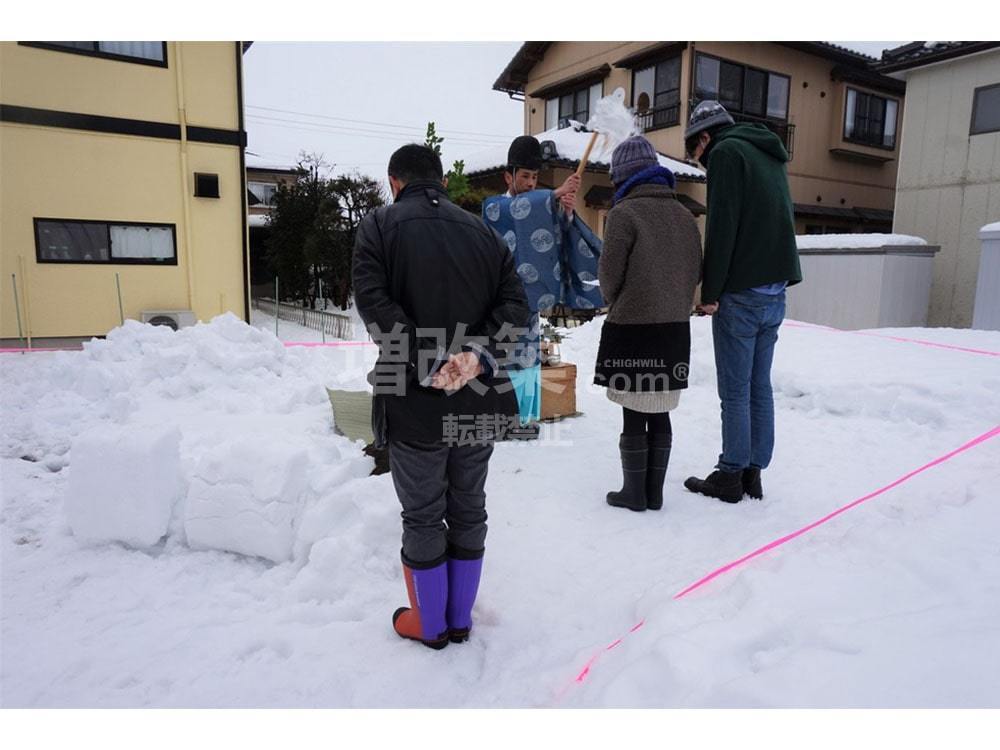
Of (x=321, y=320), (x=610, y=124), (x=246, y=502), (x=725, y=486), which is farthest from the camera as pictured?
(x=321, y=320)

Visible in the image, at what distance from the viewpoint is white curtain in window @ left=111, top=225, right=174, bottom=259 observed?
358 inches

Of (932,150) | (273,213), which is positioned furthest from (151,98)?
(932,150)

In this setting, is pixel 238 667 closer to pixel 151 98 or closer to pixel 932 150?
pixel 151 98

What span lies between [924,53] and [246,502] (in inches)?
539

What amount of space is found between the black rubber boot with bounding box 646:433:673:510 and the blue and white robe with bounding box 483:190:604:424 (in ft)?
3.20

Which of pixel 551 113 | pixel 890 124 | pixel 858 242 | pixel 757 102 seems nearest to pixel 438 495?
pixel 858 242

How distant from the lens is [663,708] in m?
1.75

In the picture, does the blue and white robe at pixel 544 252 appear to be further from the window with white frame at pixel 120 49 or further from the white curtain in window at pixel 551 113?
the white curtain in window at pixel 551 113

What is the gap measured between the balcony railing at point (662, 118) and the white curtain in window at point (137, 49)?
9862mm

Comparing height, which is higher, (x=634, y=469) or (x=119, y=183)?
(x=119, y=183)

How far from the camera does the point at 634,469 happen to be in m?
3.25

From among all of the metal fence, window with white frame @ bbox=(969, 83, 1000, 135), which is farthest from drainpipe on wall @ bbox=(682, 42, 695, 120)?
the metal fence

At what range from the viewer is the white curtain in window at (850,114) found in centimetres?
1734

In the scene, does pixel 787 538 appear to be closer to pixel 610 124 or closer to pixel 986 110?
pixel 610 124
